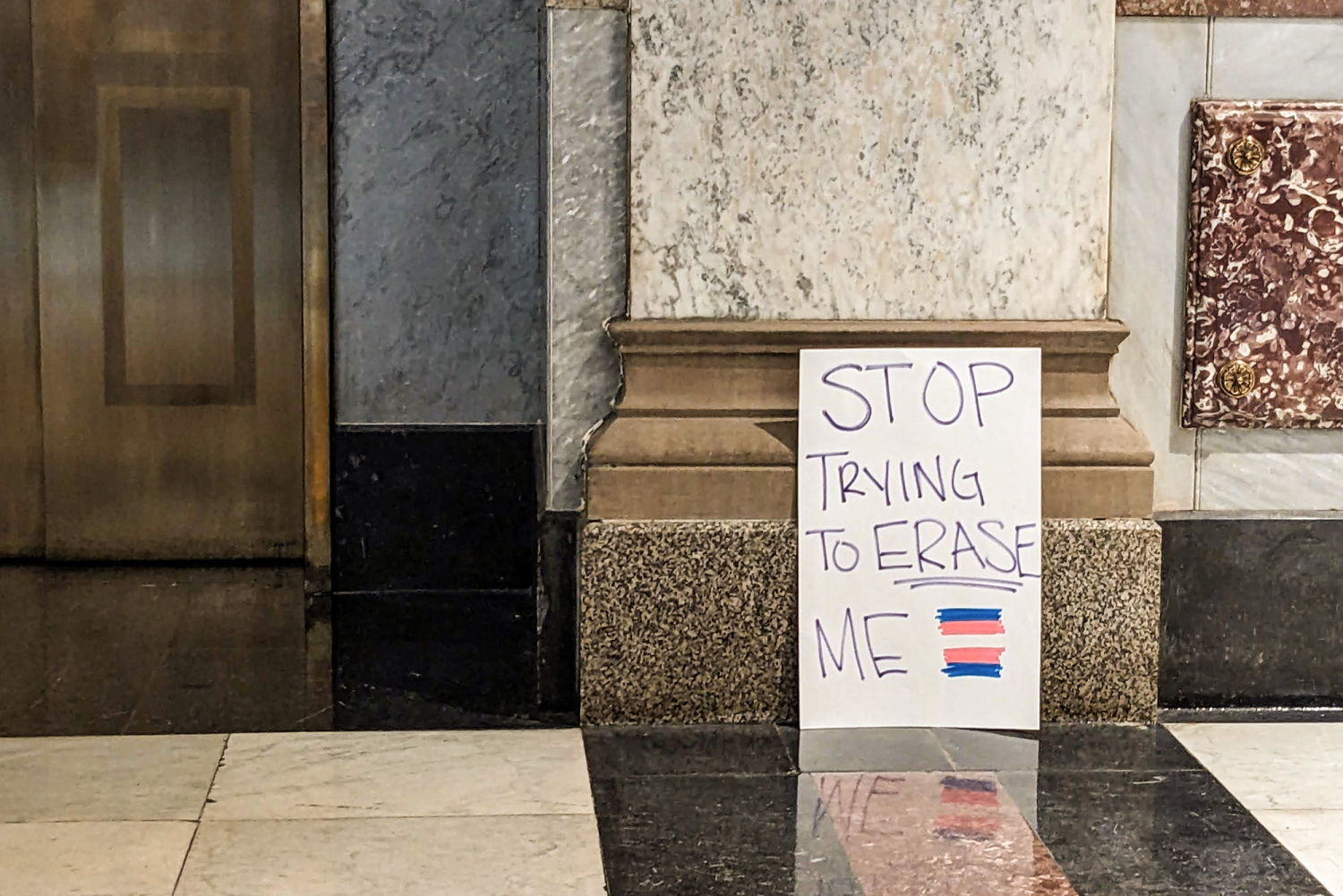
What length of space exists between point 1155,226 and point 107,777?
2061 millimetres

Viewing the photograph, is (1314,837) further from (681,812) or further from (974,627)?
(681,812)

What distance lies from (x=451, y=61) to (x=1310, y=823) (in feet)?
8.81

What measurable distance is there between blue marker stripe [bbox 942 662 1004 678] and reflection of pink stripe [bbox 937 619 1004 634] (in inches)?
2.3

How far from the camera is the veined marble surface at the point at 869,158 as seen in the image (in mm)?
2600

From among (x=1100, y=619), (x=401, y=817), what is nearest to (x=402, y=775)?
(x=401, y=817)

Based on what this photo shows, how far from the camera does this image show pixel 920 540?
2.68m

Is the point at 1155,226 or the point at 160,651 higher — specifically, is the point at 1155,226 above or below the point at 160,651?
above

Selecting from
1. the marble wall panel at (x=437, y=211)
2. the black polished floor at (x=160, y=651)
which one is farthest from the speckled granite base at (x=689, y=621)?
the marble wall panel at (x=437, y=211)

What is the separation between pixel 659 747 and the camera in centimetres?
256

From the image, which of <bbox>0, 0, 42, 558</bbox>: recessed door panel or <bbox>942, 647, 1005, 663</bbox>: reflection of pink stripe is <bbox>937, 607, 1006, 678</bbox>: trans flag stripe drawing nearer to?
<bbox>942, 647, 1005, 663</bbox>: reflection of pink stripe

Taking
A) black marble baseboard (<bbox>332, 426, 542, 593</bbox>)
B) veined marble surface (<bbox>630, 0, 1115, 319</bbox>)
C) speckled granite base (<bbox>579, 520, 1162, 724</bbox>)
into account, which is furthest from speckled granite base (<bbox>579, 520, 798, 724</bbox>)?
black marble baseboard (<bbox>332, 426, 542, 593</bbox>)

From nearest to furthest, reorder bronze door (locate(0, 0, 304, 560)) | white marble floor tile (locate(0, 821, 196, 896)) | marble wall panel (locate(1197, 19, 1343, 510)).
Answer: white marble floor tile (locate(0, 821, 196, 896)) < marble wall panel (locate(1197, 19, 1343, 510)) < bronze door (locate(0, 0, 304, 560))

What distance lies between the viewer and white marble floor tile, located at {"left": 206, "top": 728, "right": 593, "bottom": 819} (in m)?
2.25

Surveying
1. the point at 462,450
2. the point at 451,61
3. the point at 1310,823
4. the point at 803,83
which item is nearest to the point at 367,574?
the point at 462,450
